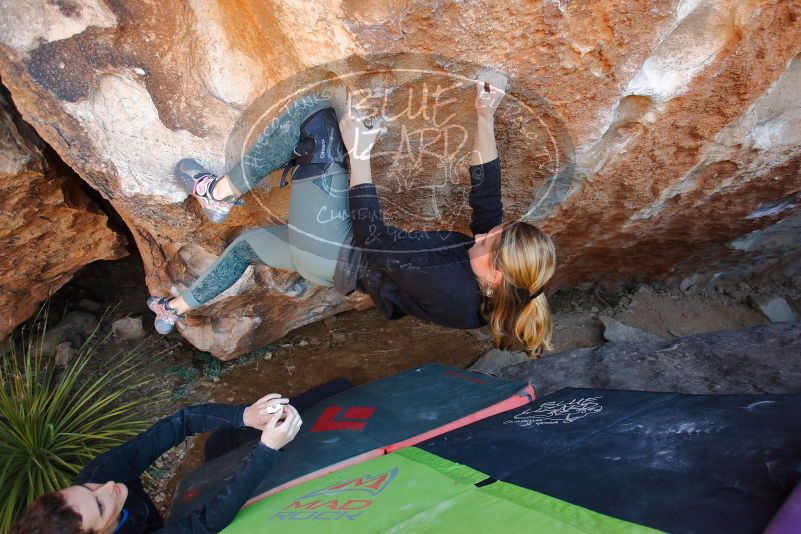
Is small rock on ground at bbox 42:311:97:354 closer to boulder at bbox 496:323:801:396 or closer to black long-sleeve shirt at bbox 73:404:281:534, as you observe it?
black long-sleeve shirt at bbox 73:404:281:534

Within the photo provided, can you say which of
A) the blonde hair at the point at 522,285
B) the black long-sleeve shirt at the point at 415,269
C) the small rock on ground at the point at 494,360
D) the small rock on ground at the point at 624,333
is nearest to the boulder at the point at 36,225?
the black long-sleeve shirt at the point at 415,269

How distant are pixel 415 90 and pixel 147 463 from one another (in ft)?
6.20

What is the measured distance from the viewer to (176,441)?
8.15 ft

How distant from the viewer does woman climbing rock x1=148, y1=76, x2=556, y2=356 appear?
2037 millimetres

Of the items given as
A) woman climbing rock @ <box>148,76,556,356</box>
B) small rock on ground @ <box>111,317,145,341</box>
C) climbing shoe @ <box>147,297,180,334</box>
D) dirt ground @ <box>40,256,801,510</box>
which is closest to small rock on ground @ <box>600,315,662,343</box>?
dirt ground @ <box>40,256,801,510</box>

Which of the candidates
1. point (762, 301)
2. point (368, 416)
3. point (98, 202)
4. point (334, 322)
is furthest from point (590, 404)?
point (762, 301)

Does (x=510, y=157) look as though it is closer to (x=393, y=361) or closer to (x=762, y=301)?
(x=393, y=361)

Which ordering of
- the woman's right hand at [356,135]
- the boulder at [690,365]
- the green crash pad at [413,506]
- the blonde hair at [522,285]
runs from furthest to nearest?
1. the boulder at [690,365]
2. the woman's right hand at [356,135]
3. the blonde hair at [522,285]
4. the green crash pad at [413,506]

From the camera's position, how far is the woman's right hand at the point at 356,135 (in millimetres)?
2104

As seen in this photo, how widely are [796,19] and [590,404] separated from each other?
5.93 ft

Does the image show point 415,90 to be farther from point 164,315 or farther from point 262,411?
point 164,315

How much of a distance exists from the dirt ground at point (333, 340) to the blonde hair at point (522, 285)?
2.14 meters

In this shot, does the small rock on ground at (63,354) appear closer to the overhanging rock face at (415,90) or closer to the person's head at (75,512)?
the overhanging rock face at (415,90)

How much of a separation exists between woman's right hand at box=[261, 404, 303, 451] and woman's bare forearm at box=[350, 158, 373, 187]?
894 millimetres
